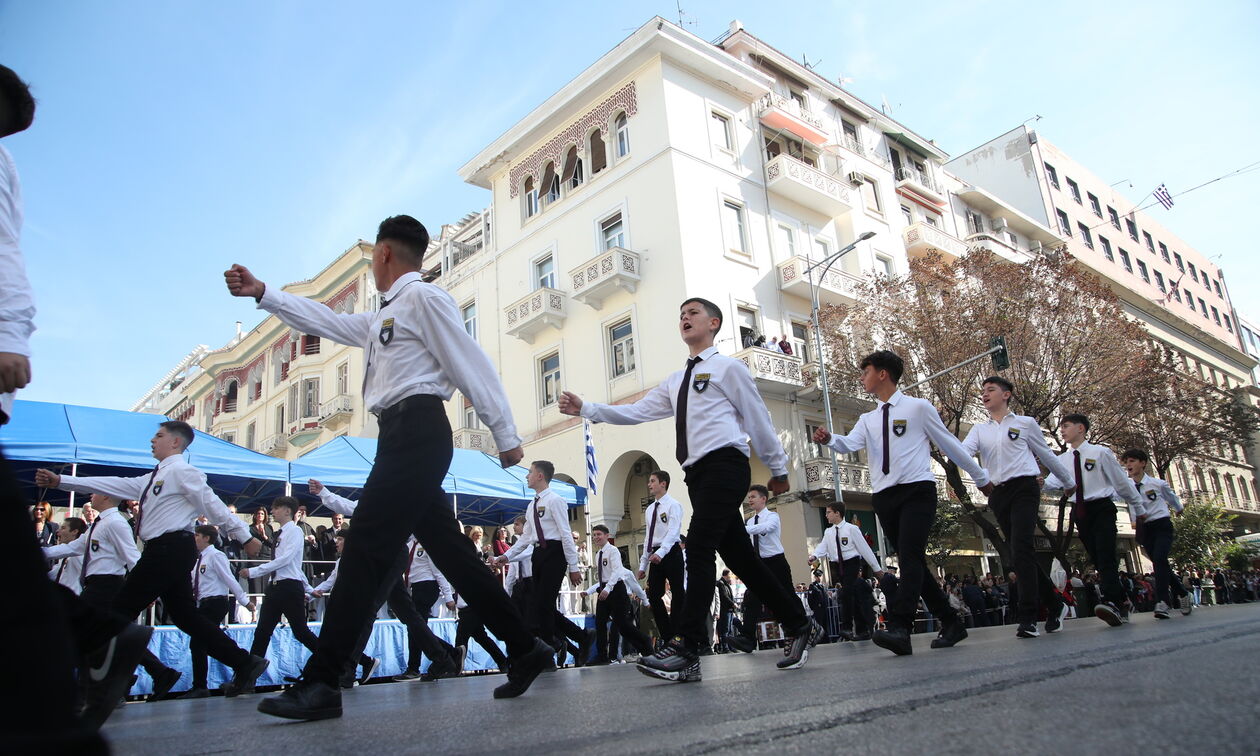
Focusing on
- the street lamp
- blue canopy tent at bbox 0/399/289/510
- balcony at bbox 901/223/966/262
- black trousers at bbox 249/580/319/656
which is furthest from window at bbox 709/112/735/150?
black trousers at bbox 249/580/319/656

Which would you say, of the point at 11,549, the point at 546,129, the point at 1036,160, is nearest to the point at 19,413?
the point at 11,549

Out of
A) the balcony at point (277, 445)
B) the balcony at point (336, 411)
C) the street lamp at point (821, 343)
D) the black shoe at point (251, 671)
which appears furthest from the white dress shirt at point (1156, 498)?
the balcony at point (277, 445)

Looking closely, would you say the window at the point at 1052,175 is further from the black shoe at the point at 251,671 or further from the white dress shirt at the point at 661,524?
the black shoe at the point at 251,671

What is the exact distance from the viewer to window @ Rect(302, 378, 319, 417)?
3962 centimetres

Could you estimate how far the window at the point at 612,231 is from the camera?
27812 millimetres

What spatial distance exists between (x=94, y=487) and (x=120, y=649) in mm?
4579

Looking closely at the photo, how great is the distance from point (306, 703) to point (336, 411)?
116ft

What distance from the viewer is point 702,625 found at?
479 cm

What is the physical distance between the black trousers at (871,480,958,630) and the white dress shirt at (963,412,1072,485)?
1.63 m

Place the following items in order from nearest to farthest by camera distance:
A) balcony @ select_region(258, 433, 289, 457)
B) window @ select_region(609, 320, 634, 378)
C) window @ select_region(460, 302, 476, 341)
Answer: window @ select_region(609, 320, 634, 378), window @ select_region(460, 302, 476, 341), balcony @ select_region(258, 433, 289, 457)

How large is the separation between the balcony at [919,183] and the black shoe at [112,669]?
1384 inches

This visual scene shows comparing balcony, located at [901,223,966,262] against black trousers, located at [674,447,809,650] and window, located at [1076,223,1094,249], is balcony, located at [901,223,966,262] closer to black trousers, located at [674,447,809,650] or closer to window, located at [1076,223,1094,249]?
window, located at [1076,223,1094,249]

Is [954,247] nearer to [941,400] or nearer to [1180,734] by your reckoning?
[941,400]

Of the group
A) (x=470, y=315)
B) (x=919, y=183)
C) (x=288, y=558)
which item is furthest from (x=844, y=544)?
(x=919, y=183)
